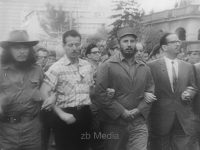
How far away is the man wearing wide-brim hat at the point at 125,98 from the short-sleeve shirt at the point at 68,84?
0.24 m

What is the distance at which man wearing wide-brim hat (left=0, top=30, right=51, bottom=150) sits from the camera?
14.7 feet

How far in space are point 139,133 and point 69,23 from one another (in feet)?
33.1

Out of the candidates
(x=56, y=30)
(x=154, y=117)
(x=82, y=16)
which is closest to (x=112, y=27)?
(x=82, y=16)

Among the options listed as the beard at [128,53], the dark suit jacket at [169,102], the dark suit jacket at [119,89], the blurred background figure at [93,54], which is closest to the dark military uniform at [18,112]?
the dark suit jacket at [119,89]

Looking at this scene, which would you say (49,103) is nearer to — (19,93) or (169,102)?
(19,93)

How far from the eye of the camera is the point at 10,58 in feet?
15.4

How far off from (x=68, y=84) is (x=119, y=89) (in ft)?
2.26

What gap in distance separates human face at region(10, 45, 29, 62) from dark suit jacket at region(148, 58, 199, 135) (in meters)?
1.99

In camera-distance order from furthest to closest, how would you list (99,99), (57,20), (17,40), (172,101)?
1. (57,20)
2. (172,101)
3. (99,99)
4. (17,40)

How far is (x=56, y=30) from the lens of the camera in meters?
15.1

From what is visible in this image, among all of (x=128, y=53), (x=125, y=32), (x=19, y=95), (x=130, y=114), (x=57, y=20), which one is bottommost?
(x=130, y=114)

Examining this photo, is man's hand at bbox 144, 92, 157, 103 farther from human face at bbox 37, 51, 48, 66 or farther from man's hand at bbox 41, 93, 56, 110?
human face at bbox 37, 51, 48, 66

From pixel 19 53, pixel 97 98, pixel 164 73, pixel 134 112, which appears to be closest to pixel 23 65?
pixel 19 53

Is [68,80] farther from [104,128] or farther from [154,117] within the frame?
[154,117]
